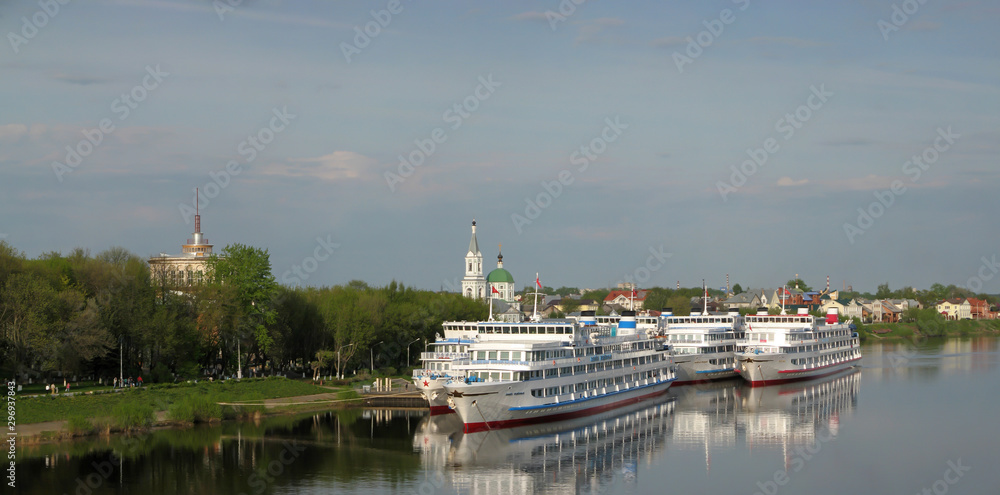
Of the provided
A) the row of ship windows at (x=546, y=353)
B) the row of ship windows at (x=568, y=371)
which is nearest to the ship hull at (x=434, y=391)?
the row of ship windows at (x=546, y=353)

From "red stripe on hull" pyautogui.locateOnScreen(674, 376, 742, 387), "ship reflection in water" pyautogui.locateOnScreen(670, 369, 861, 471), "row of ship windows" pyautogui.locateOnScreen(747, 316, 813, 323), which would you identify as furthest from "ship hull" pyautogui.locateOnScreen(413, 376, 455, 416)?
"row of ship windows" pyautogui.locateOnScreen(747, 316, 813, 323)

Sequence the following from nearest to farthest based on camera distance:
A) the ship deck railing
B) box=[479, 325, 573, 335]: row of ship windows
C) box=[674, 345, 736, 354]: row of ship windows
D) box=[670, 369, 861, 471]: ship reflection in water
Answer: box=[670, 369, 861, 471]: ship reflection in water < box=[479, 325, 573, 335]: row of ship windows < the ship deck railing < box=[674, 345, 736, 354]: row of ship windows

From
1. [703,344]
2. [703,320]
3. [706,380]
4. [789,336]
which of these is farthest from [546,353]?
[789,336]

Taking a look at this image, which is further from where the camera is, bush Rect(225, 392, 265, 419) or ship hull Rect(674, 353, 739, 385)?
ship hull Rect(674, 353, 739, 385)

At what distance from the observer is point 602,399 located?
75.4 metres

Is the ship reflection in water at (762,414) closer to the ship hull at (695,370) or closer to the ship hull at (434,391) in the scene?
the ship hull at (695,370)

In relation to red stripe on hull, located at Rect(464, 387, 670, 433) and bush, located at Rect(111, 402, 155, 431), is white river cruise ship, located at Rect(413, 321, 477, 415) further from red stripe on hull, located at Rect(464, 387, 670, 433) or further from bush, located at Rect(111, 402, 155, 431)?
bush, located at Rect(111, 402, 155, 431)

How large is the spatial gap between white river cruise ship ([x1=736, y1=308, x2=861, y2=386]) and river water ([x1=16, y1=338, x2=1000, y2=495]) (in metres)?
15.5

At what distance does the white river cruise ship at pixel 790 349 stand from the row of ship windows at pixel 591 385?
52.4ft

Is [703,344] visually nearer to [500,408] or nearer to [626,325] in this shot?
[626,325]

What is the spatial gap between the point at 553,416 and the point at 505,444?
9591mm

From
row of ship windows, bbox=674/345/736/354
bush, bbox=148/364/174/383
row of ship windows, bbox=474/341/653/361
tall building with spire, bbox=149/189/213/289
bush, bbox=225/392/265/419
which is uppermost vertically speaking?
tall building with spire, bbox=149/189/213/289

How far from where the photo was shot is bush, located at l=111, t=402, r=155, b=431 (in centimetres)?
6178

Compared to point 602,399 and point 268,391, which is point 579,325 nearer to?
point 602,399
